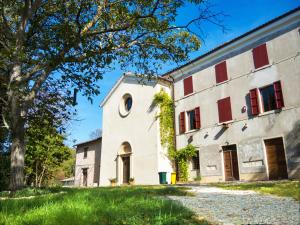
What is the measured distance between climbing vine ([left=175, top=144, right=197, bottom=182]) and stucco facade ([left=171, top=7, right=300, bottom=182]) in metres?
0.58

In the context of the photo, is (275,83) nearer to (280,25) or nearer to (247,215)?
(280,25)

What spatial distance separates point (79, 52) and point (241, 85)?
12230 mm

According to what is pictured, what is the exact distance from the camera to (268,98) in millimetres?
17578

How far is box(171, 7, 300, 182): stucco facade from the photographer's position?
16.2m

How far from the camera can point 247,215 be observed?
461 cm

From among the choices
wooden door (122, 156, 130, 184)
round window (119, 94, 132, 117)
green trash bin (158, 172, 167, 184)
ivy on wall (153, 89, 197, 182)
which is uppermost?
round window (119, 94, 132, 117)

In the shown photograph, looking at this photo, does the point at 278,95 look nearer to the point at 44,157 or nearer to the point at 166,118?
the point at 166,118

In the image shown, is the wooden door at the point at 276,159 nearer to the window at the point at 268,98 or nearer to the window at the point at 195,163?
the window at the point at 268,98

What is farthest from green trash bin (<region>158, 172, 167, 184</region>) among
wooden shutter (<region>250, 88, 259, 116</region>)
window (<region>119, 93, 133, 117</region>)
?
window (<region>119, 93, 133, 117</region>)

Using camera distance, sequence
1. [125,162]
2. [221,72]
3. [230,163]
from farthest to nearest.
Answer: [125,162] < [221,72] < [230,163]

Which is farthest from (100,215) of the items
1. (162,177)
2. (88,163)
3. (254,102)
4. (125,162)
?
(88,163)

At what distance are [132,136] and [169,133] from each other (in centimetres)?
400

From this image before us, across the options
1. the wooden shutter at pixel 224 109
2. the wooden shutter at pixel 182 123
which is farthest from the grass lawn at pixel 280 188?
the wooden shutter at pixel 182 123

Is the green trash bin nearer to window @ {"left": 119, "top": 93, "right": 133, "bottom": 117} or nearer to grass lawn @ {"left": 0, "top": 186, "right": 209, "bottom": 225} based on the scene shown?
window @ {"left": 119, "top": 93, "right": 133, "bottom": 117}
